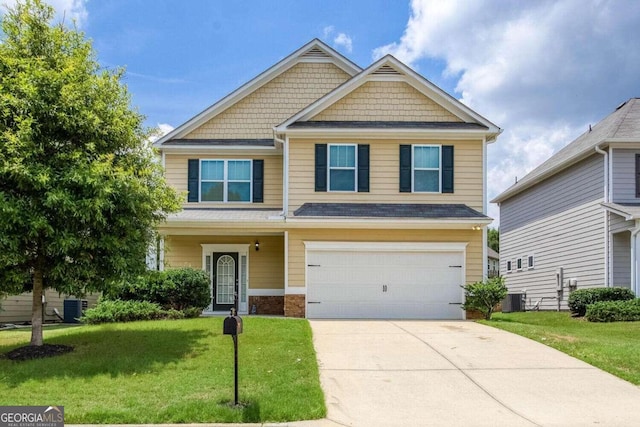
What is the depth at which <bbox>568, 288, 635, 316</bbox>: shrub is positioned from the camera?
17.0m

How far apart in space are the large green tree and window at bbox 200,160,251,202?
7.62 m

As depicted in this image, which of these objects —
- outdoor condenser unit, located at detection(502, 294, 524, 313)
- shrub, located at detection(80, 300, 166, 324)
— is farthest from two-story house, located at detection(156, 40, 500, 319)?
outdoor condenser unit, located at detection(502, 294, 524, 313)

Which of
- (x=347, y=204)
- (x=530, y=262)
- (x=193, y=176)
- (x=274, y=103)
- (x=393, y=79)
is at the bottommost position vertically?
(x=530, y=262)

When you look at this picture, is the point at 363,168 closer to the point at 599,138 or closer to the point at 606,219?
the point at 606,219

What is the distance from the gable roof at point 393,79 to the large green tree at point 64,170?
708 cm

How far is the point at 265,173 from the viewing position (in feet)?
63.8

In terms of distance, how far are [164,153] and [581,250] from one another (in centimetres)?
1470

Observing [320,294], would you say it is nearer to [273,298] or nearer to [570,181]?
[273,298]

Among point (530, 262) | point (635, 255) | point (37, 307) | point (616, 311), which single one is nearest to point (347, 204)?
point (616, 311)

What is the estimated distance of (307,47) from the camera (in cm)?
2036

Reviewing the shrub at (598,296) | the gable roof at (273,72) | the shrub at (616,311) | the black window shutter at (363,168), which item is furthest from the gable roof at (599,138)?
the gable roof at (273,72)

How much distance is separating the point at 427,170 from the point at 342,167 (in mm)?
2595

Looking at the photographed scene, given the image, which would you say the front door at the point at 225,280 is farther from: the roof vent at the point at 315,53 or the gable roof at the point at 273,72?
the roof vent at the point at 315,53

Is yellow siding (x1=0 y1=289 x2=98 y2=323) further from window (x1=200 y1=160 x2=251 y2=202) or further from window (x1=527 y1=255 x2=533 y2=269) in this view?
window (x1=527 y1=255 x2=533 y2=269)
